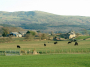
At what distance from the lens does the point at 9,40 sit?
99.0 metres

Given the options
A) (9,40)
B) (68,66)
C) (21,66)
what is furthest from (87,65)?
(9,40)

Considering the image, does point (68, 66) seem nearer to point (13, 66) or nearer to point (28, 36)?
point (13, 66)

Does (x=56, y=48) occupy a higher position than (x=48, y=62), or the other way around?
(x=48, y=62)

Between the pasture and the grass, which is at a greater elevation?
the grass

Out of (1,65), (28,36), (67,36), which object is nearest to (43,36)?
(28,36)

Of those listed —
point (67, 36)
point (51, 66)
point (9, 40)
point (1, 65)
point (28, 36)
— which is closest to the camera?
point (51, 66)

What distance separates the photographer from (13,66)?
2659 centimetres

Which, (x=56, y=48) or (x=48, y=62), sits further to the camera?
(x=56, y=48)

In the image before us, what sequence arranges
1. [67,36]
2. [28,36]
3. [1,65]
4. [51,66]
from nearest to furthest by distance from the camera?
[51,66] → [1,65] → [28,36] → [67,36]

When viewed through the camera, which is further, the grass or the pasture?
the pasture

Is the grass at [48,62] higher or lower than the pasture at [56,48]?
higher

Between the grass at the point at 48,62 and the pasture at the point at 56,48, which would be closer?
the grass at the point at 48,62

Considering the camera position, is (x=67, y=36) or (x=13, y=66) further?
(x=67, y=36)

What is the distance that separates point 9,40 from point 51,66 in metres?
75.7
